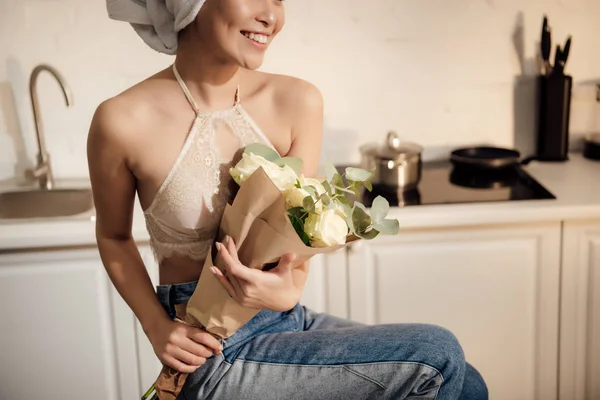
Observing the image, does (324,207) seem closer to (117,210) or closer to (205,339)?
(205,339)

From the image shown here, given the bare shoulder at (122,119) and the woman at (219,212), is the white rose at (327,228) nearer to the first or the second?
the woman at (219,212)

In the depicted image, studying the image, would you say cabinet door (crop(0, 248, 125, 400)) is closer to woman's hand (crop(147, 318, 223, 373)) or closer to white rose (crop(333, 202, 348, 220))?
woman's hand (crop(147, 318, 223, 373))

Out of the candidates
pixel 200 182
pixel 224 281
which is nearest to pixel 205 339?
pixel 224 281

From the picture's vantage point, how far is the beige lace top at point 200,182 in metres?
1.31

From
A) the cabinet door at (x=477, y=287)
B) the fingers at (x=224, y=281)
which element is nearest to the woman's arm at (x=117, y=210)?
the fingers at (x=224, y=281)

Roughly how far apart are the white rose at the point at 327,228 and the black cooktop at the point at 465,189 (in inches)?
43.7

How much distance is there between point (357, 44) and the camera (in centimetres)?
256

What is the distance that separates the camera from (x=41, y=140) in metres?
2.46

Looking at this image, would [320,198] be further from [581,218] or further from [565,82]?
[565,82]

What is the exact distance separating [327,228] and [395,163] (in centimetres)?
124

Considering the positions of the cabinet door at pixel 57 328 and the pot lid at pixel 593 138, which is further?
the pot lid at pixel 593 138

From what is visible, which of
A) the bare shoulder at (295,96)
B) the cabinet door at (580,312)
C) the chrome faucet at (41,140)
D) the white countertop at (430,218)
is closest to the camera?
the bare shoulder at (295,96)

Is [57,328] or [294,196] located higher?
[294,196]

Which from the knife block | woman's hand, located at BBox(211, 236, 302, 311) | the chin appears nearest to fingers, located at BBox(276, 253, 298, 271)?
woman's hand, located at BBox(211, 236, 302, 311)
